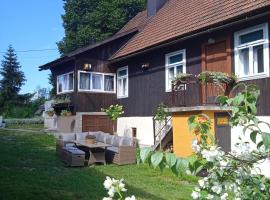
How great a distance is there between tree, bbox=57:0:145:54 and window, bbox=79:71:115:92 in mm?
15380

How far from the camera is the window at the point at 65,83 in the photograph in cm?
2161

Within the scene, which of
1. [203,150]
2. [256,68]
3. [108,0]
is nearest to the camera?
[203,150]

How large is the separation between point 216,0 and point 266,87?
504cm

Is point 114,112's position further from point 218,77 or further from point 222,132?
point 222,132

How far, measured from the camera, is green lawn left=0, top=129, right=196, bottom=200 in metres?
8.37

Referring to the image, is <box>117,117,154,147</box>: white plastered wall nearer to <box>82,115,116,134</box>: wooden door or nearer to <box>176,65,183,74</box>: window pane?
<box>82,115,116,134</box>: wooden door

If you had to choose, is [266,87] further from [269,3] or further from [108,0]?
[108,0]

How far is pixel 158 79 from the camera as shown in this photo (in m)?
17.1

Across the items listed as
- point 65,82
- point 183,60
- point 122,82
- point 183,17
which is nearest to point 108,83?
point 122,82

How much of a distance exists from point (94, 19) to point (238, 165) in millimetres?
35166

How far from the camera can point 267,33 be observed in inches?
455

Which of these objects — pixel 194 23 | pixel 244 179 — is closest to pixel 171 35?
pixel 194 23

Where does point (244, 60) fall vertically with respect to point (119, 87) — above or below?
above

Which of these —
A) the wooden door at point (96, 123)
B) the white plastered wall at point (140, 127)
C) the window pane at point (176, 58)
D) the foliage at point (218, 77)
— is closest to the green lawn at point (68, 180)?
the foliage at point (218, 77)
